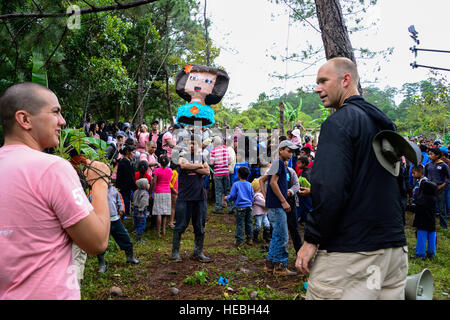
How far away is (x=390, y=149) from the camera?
6.44ft

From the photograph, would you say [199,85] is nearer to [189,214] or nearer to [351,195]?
[189,214]

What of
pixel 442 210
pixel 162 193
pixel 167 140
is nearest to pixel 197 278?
pixel 162 193

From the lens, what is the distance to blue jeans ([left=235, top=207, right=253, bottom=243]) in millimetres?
6887

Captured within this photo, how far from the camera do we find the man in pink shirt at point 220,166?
9500 millimetres

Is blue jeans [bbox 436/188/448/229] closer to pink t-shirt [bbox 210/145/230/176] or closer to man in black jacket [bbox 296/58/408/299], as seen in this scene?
pink t-shirt [bbox 210/145/230/176]

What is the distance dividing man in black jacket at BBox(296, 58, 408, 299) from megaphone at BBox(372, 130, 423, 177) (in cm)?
5

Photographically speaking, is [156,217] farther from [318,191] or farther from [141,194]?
[318,191]

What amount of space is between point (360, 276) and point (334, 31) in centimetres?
325

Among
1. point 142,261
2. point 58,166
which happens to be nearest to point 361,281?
point 58,166

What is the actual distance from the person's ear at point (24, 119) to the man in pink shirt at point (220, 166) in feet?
26.1
